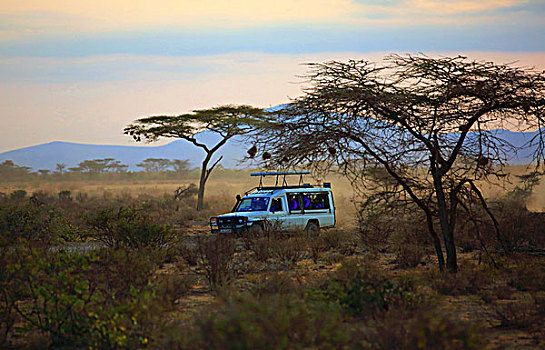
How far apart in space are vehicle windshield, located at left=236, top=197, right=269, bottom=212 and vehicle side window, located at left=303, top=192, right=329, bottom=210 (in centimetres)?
157

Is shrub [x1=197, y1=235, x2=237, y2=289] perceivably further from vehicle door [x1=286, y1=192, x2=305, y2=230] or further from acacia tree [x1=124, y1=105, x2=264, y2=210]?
acacia tree [x1=124, y1=105, x2=264, y2=210]

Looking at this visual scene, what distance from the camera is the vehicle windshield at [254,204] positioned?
2175cm

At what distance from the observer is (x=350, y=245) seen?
20.2 metres

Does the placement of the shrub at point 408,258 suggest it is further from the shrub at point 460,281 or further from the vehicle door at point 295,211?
the vehicle door at point 295,211

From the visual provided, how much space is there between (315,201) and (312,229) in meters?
1.14

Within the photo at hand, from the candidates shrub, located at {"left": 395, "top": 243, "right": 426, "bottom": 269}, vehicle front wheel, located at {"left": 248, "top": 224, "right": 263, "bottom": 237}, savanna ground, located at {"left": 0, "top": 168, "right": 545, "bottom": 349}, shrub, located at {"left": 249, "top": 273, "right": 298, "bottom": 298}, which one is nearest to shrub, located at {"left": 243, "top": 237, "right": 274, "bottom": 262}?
savanna ground, located at {"left": 0, "top": 168, "right": 545, "bottom": 349}

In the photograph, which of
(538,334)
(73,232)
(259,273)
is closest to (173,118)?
(73,232)

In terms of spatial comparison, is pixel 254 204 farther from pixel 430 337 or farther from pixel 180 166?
pixel 180 166

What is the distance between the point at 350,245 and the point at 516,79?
385 inches

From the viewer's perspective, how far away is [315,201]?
2295cm

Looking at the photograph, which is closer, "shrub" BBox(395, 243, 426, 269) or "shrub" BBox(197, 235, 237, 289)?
"shrub" BBox(197, 235, 237, 289)

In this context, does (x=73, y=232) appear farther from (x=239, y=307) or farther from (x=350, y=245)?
(x=239, y=307)

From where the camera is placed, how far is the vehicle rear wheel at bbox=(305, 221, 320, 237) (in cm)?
2167

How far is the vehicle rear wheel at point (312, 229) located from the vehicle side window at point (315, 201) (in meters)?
0.57
